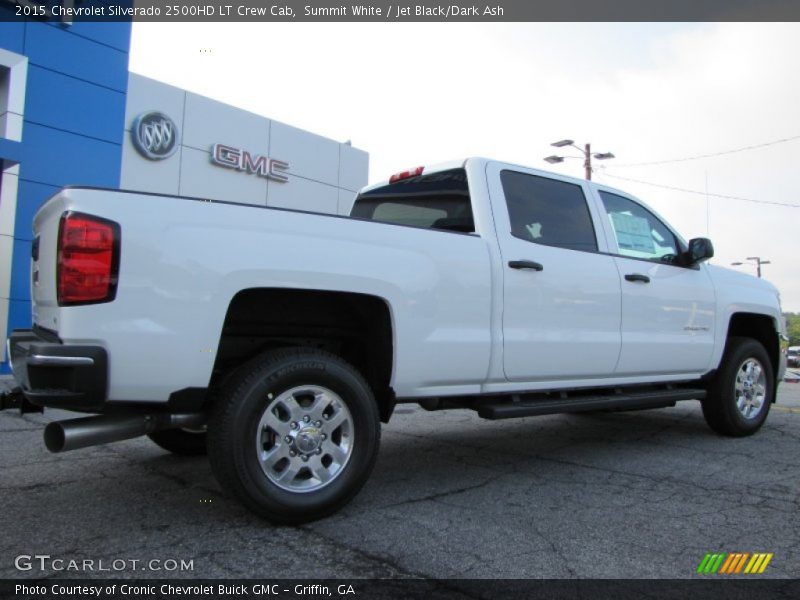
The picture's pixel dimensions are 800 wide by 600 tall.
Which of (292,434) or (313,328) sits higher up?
(313,328)

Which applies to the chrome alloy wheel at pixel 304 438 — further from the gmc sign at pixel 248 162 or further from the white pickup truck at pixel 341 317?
the gmc sign at pixel 248 162

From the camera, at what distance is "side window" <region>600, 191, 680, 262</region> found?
193 inches

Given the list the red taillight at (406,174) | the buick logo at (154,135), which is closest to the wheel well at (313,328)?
the red taillight at (406,174)

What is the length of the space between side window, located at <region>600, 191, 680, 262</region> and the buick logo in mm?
12025

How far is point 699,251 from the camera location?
16.8ft

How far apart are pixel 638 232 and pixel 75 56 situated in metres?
11.2

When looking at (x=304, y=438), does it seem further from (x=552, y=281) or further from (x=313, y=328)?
(x=552, y=281)

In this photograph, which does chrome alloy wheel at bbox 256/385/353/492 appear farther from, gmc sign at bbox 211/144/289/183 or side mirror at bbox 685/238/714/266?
gmc sign at bbox 211/144/289/183

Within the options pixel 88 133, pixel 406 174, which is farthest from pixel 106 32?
pixel 406 174

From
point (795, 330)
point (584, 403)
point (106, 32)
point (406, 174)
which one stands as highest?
point (106, 32)

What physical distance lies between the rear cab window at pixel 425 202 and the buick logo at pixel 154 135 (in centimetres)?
1062

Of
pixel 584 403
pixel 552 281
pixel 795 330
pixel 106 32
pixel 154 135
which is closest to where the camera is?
pixel 552 281

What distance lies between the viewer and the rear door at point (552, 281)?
392cm

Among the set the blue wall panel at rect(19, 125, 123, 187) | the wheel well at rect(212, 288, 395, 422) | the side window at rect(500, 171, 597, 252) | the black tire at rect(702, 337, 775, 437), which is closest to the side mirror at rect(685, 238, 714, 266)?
the black tire at rect(702, 337, 775, 437)
